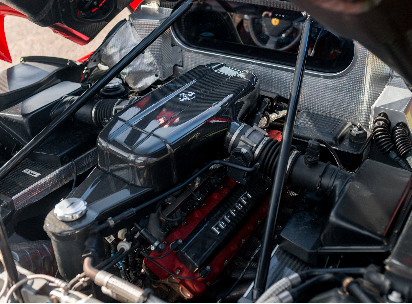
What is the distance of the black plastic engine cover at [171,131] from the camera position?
55.6 inches

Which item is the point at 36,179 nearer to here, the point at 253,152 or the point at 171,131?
the point at 171,131

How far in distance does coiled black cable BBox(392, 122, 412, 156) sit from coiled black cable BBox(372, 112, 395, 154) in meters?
0.03

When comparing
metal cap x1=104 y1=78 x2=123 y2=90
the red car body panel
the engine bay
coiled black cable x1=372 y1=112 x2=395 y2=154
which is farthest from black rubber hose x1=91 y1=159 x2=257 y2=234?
the red car body panel

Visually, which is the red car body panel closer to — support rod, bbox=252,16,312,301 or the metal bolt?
support rod, bbox=252,16,312,301

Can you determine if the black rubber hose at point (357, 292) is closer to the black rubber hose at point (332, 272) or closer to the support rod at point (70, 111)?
the black rubber hose at point (332, 272)

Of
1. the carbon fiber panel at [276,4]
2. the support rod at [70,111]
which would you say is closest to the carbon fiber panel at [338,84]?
the carbon fiber panel at [276,4]

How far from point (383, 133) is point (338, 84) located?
37cm

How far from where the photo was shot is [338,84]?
1933 millimetres

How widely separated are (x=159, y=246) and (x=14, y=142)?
0.96 meters

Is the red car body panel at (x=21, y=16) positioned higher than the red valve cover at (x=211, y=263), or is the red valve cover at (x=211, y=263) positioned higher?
the red car body panel at (x=21, y=16)

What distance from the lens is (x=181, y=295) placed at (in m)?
1.50

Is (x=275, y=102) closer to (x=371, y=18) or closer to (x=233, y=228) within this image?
(x=233, y=228)

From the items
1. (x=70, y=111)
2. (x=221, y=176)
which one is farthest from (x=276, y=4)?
(x=70, y=111)

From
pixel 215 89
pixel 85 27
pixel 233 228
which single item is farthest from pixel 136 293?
pixel 85 27
